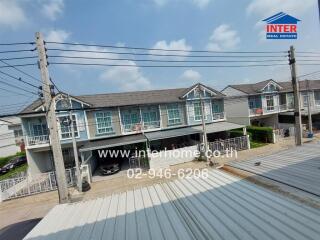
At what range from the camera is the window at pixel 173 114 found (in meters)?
20.2

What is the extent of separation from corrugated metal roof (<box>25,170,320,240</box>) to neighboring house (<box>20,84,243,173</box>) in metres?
10.2

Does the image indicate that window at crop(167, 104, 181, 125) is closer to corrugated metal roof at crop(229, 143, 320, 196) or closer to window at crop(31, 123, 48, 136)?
window at crop(31, 123, 48, 136)

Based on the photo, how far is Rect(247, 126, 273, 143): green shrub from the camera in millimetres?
20688

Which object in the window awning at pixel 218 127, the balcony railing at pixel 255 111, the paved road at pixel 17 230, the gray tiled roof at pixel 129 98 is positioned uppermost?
the gray tiled roof at pixel 129 98

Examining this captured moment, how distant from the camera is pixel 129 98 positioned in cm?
2033

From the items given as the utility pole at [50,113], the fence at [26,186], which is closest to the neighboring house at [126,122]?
the fence at [26,186]

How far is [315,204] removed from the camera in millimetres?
4379

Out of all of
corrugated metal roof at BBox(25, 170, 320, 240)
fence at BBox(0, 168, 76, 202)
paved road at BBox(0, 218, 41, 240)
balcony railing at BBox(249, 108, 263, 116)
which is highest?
balcony railing at BBox(249, 108, 263, 116)

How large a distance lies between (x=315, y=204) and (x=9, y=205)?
51.8ft

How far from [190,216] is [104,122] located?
15065 millimetres

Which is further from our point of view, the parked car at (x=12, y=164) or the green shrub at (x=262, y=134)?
the parked car at (x=12, y=164)

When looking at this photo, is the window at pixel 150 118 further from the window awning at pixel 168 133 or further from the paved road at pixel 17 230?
the paved road at pixel 17 230

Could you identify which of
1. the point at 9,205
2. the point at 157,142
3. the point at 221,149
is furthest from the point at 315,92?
the point at 9,205

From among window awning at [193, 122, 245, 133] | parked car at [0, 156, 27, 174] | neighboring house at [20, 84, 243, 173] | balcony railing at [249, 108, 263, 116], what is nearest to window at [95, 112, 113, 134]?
neighboring house at [20, 84, 243, 173]
